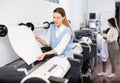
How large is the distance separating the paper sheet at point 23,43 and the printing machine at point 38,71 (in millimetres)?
102

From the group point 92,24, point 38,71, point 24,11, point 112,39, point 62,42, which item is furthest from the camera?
point 92,24

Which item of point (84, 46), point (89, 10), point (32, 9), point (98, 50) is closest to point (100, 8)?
point (89, 10)

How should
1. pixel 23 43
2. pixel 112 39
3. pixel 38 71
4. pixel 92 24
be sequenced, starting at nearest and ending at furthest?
1. pixel 38 71
2. pixel 23 43
3. pixel 112 39
4. pixel 92 24

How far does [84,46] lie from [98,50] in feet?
4.39

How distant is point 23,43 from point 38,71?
0.34 m

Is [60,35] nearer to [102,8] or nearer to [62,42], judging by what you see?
[62,42]

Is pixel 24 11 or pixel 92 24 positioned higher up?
pixel 24 11

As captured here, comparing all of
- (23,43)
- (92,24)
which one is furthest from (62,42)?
(92,24)

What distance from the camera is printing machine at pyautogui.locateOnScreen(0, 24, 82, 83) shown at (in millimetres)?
1680

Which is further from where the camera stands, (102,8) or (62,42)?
(102,8)

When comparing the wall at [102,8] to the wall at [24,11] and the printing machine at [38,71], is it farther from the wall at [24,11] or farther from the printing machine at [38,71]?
the printing machine at [38,71]

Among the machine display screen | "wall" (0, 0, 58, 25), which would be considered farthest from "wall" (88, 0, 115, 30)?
"wall" (0, 0, 58, 25)

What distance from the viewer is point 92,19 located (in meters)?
7.64

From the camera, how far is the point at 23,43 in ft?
6.48
